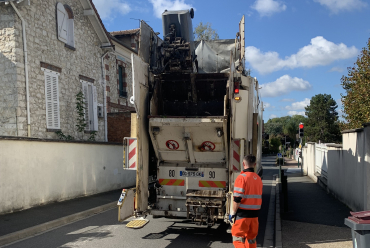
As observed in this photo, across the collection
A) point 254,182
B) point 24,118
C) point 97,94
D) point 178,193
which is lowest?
point 178,193

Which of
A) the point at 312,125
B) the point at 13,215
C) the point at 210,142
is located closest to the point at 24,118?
Answer: the point at 13,215

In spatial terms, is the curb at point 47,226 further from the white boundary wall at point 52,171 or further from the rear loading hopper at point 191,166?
the rear loading hopper at point 191,166

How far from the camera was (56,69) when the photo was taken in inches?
523

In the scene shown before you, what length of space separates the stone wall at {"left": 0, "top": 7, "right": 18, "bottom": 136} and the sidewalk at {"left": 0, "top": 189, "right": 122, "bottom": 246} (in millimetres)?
3076

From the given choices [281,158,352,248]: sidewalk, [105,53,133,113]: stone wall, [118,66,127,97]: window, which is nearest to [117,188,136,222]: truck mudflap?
[281,158,352,248]: sidewalk

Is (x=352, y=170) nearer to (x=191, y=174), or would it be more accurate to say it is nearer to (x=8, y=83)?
(x=191, y=174)

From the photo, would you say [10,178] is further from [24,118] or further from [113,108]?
[113,108]

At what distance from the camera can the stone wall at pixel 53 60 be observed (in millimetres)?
11509

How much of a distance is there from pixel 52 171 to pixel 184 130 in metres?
5.79

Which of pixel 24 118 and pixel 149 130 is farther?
pixel 24 118

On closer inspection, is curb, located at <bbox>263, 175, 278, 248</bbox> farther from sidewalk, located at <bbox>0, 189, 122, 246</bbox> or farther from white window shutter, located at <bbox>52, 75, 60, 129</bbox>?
white window shutter, located at <bbox>52, 75, 60, 129</bbox>

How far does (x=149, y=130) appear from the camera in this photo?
6.61 metres

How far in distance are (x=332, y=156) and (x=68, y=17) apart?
11.5 meters

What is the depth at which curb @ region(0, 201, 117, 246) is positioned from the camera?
6612 mm
